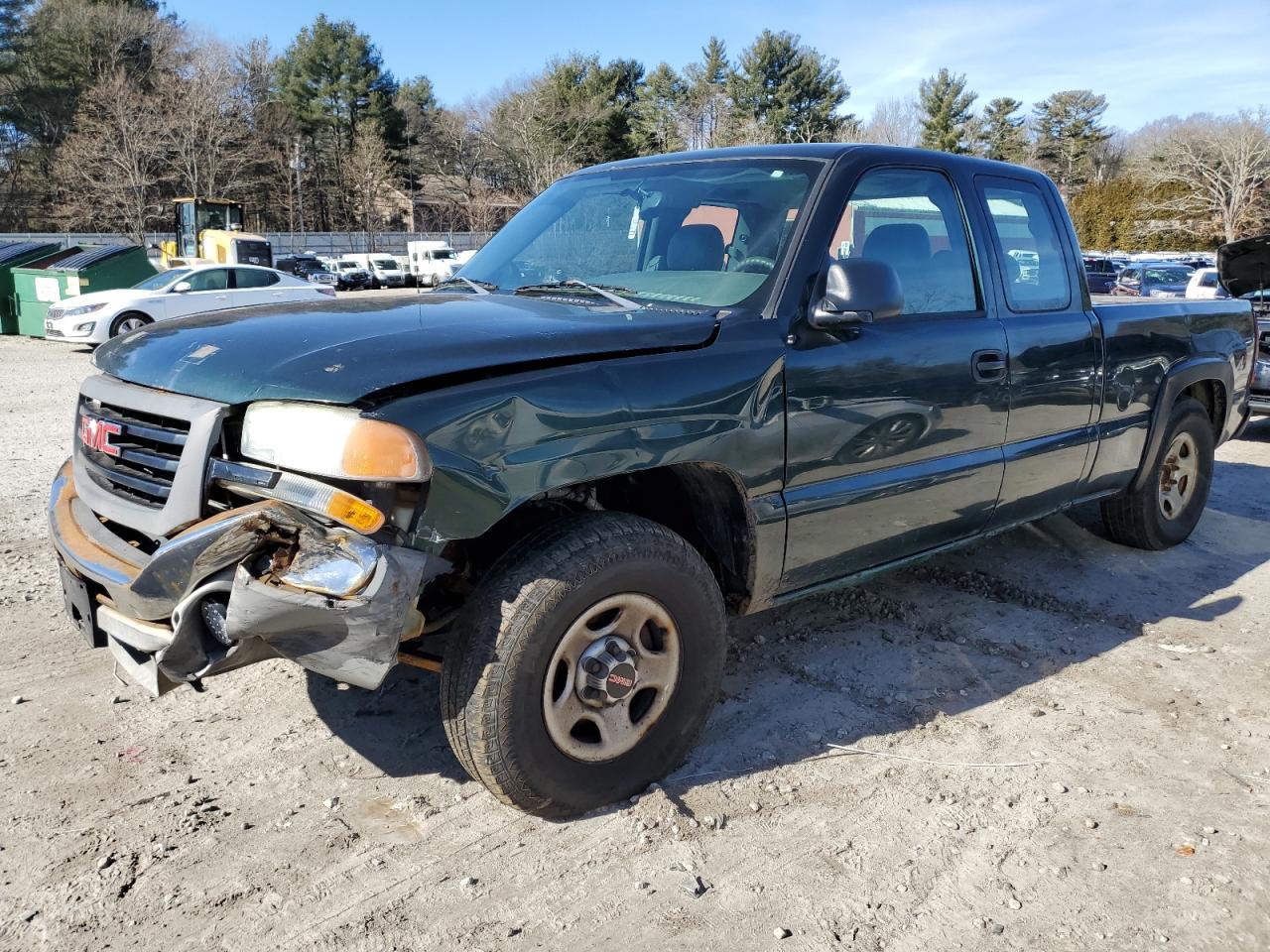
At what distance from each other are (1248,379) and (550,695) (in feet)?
16.7

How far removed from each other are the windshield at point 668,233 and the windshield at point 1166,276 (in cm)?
2465

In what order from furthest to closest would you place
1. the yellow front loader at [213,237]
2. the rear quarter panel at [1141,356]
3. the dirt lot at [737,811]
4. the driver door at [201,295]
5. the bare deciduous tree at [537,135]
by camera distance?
the bare deciduous tree at [537,135] → the yellow front loader at [213,237] → the driver door at [201,295] → the rear quarter panel at [1141,356] → the dirt lot at [737,811]

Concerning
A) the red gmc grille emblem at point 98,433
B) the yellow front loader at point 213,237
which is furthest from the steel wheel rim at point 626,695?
the yellow front loader at point 213,237

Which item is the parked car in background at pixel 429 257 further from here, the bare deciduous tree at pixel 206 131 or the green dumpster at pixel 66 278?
the green dumpster at pixel 66 278

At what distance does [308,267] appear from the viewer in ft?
143

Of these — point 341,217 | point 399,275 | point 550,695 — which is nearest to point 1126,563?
point 550,695

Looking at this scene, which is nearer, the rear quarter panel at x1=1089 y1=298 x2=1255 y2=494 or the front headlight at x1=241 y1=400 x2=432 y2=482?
the front headlight at x1=241 y1=400 x2=432 y2=482

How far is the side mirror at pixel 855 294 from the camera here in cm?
309

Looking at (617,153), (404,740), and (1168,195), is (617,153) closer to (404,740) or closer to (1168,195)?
(1168,195)

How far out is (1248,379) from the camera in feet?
19.1

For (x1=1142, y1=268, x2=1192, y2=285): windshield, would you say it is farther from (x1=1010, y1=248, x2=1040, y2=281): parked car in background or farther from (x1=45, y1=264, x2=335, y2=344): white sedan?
(x1=1010, y1=248, x2=1040, y2=281): parked car in background

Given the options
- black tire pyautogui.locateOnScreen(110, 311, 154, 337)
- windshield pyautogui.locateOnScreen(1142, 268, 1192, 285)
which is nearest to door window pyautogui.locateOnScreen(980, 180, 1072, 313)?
black tire pyautogui.locateOnScreen(110, 311, 154, 337)

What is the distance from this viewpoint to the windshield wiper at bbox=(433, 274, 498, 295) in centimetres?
368

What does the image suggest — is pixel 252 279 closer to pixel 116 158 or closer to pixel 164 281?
pixel 164 281
